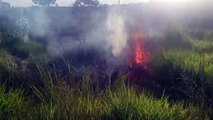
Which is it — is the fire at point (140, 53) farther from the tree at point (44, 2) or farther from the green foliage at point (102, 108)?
the tree at point (44, 2)

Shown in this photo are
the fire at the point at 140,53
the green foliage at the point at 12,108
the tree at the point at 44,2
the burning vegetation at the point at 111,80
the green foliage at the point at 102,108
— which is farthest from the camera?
the tree at the point at 44,2

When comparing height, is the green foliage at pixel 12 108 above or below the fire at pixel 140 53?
above

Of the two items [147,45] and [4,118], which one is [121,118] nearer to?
[4,118]

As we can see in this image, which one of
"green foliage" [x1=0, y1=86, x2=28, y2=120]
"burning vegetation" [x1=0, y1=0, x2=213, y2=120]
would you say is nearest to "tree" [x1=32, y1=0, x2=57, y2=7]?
"burning vegetation" [x1=0, y1=0, x2=213, y2=120]

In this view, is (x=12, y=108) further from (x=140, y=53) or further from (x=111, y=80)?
(x=140, y=53)

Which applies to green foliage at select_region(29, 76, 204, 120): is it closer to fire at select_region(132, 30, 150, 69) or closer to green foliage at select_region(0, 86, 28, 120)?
green foliage at select_region(0, 86, 28, 120)

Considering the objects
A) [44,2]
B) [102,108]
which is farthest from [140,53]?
[44,2]

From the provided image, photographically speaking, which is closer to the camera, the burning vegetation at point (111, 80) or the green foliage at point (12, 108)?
the burning vegetation at point (111, 80)

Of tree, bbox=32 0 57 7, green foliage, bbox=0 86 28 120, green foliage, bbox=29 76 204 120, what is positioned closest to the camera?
green foliage, bbox=29 76 204 120

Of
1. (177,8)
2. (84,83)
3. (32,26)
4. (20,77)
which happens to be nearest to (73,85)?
(84,83)

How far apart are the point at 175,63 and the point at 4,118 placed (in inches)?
176

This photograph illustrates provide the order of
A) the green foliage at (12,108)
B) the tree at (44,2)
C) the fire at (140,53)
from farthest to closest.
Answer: the tree at (44,2) → the fire at (140,53) → the green foliage at (12,108)

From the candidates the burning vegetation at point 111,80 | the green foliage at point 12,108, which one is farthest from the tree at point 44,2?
the green foliage at point 12,108

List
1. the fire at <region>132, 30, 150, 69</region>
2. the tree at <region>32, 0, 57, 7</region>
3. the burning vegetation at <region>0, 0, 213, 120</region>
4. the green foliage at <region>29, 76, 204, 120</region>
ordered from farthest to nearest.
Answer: the tree at <region>32, 0, 57, 7</region> < the fire at <region>132, 30, 150, 69</region> < the burning vegetation at <region>0, 0, 213, 120</region> < the green foliage at <region>29, 76, 204, 120</region>
